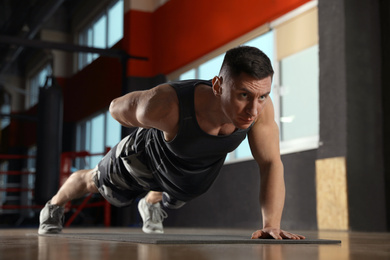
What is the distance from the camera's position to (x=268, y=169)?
84.6 inches

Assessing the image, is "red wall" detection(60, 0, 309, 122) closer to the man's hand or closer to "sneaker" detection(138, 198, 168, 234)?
"sneaker" detection(138, 198, 168, 234)

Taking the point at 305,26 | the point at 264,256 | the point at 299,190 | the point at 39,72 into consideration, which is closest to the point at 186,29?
the point at 305,26

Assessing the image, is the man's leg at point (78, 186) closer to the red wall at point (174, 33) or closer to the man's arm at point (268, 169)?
the man's arm at point (268, 169)

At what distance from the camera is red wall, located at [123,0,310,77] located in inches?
212

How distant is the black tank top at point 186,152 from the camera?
2.07 meters

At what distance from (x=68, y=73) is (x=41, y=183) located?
4943mm

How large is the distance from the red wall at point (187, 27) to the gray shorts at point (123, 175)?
2727 mm

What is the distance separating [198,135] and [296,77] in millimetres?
2963

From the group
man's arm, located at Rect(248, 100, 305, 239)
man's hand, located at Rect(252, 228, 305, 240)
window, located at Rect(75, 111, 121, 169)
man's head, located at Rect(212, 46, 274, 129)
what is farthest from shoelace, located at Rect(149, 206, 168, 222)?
window, located at Rect(75, 111, 121, 169)

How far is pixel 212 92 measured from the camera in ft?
6.77

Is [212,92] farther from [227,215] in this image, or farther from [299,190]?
[227,215]

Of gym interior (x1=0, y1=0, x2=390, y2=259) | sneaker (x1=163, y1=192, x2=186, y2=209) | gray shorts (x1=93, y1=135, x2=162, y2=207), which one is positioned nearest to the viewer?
gray shorts (x1=93, y1=135, x2=162, y2=207)

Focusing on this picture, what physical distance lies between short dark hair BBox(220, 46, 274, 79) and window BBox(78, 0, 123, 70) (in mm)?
7326

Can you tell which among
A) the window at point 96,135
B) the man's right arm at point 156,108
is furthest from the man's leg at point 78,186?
the window at point 96,135
